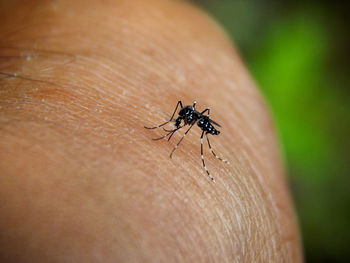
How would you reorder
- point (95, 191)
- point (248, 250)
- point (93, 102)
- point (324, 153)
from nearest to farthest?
point (95, 191), point (248, 250), point (93, 102), point (324, 153)

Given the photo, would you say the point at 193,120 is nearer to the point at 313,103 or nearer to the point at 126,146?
the point at 126,146

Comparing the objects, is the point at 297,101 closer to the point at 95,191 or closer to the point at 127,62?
the point at 127,62

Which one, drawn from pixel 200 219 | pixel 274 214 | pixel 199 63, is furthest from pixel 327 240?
pixel 200 219

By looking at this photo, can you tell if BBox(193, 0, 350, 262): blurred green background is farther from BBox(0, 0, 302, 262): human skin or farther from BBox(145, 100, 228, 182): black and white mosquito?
BBox(145, 100, 228, 182): black and white mosquito

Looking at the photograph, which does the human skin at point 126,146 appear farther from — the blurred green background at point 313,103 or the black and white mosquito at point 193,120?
the blurred green background at point 313,103

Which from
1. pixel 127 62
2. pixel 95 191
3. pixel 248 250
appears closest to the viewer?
pixel 95 191

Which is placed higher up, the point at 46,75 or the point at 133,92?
the point at 133,92

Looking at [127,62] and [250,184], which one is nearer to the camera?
[250,184]

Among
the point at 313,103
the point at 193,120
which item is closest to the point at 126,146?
the point at 193,120
